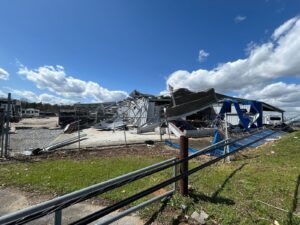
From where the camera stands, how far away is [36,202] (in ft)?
15.6

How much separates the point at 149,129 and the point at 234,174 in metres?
15.9

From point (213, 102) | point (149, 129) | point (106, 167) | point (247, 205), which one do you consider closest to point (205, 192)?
point (247, 205)

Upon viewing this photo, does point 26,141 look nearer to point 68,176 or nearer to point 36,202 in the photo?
point 68,176

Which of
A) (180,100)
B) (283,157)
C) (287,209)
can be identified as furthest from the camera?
(180,100)

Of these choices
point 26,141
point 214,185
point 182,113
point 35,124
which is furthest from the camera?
point 35,124

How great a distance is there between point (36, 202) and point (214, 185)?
3.93 m

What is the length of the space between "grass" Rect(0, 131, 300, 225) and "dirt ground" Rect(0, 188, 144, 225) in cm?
30

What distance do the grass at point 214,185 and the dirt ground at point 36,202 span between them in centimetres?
30

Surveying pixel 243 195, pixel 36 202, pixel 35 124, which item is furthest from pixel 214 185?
pixel 35 124

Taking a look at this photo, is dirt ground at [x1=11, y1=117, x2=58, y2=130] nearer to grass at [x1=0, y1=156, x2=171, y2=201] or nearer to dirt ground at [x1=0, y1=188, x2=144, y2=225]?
grass at [x1=0, y1=156, x2=171, y2=201]

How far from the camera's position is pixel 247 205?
4207mm

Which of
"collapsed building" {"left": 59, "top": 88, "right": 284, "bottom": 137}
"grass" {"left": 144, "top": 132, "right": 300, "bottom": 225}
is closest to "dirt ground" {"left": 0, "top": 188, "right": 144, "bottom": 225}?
"grass" {"left": 144, "top": 132, "right": 300, "bottom": 225}

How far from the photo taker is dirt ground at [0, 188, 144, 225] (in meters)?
3.81

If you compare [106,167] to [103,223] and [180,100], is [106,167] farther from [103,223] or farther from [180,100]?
[180,100]
